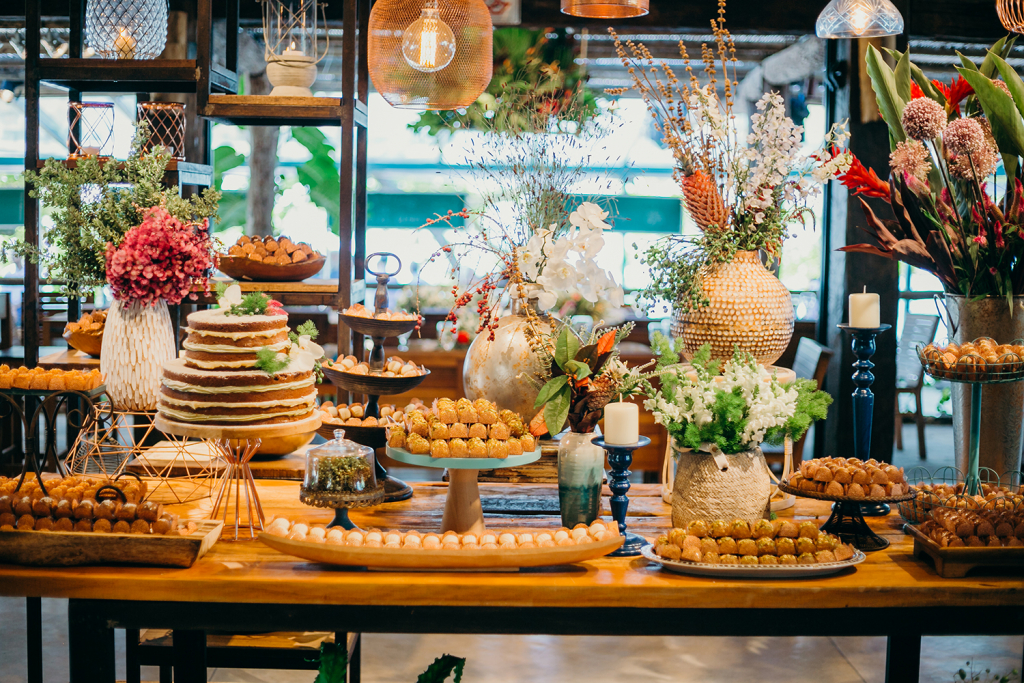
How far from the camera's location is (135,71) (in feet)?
10.3

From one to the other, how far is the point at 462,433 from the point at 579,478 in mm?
247

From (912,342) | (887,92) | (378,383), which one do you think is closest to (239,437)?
(378,383)

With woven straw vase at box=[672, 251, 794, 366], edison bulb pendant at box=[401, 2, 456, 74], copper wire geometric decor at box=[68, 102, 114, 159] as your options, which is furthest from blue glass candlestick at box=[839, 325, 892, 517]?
copper wire geometric decor at box=[68, 102, 114, 159]

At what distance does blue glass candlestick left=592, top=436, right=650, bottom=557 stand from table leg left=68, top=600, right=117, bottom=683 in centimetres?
89

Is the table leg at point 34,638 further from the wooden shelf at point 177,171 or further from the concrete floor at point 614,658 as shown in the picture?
the wooden shelf at point 177,171

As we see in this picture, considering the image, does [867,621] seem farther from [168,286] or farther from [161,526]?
[168,286]

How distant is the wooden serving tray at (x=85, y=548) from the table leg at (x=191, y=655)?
310 millimetres

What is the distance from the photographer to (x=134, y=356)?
231 centimetres

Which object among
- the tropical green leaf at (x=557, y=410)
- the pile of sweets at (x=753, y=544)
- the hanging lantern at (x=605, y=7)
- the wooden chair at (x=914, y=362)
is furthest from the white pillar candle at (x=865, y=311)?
the wooden chair at (x=914, y=362)

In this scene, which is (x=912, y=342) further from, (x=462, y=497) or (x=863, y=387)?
(x=462, y=497)

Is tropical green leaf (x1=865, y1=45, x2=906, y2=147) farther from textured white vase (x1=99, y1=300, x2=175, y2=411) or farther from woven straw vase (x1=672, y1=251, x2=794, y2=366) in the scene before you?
textured white vase (x1=99, y1=300, x2=175, y2=411)

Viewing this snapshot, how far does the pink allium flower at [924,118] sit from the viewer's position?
83.7 inches

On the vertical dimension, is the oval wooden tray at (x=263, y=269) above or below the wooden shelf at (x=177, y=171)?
below

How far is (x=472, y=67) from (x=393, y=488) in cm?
116
